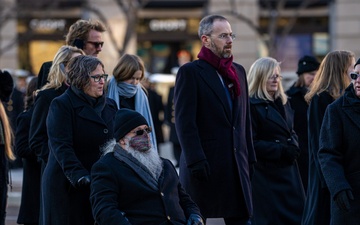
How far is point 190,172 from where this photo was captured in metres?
7.64

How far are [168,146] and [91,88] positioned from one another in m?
18.4

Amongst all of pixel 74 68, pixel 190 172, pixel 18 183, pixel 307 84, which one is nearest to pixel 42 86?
pixel 74 68

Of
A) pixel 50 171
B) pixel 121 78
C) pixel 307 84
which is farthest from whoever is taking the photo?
pixel 307 84

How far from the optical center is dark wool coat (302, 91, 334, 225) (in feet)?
27.1

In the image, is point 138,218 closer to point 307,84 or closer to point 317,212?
point 317,212

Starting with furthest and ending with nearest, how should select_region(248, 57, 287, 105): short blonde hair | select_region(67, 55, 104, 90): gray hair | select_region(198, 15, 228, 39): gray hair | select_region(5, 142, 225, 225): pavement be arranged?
select_region(5, 142, 225, 225): pavement < select_region(248, 57, 287, 105): short blonde hair < select_region(198, 15, 228, 39): gray hair < select_region(67, 55, 104, 90): gray hair

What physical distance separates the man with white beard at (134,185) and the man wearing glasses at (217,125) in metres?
1.09

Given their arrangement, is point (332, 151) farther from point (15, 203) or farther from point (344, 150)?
point (15, 203)

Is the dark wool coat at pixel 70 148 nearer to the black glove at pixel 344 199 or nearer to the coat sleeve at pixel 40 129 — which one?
the coat sleeve at pixel 40 129

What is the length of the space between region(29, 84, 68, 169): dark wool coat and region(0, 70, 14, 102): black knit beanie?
1.33 m

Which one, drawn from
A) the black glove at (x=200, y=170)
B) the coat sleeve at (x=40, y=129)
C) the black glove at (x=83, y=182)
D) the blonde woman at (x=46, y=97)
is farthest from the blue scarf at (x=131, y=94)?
the black glove at (x=83, y=182)

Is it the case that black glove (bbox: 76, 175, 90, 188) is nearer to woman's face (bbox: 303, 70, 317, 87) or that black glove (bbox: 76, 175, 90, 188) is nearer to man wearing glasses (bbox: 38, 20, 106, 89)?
man wearing glasses (bbox: 38, 20, 106, 89)

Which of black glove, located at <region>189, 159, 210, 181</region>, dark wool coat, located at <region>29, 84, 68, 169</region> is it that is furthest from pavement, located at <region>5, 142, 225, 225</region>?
black glove, located at <region>189, 159, 210, 181</region>

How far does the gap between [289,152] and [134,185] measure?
3343 mm
